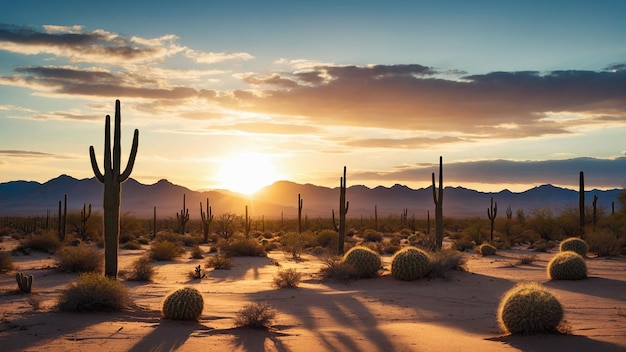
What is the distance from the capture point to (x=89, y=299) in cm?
1368

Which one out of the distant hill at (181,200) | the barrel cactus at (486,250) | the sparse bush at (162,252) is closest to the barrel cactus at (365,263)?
the sparse bush at (162,252)

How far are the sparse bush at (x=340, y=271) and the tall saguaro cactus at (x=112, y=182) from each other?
736cm

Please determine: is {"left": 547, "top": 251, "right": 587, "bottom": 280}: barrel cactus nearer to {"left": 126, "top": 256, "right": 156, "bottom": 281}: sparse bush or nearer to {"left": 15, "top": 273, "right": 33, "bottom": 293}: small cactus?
{"left": 126, "top": 256, "right": 156, "bottom": 281}: sparse bush


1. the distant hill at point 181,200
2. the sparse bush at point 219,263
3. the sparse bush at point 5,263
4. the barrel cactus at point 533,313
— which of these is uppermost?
the distant hill at point 181,200

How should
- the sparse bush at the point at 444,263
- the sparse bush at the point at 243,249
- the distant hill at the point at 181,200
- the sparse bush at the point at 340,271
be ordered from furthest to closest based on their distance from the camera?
the distant hill at the point at 181,200 → the sparse bush at the point at 243,249 → the sparse bush at the point at 340,271 → the sparse bush at the point at 444,263

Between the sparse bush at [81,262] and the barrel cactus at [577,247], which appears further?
the barrel cactus at [577,247]

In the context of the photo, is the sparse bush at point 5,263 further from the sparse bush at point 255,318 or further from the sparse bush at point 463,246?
the sparse bush at point 463,246

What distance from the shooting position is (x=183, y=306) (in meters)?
12.8

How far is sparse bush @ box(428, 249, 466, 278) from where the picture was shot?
67.6 feet

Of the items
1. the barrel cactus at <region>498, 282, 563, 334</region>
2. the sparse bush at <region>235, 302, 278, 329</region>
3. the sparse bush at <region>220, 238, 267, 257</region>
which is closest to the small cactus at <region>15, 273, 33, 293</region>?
the sparse bush at <region>235, 302, 278, 329</region>

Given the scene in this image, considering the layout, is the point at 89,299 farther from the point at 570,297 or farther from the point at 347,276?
the point at 570,297

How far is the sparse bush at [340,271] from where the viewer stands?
20.9 meters

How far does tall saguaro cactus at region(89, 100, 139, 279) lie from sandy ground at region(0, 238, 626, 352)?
1.37 metres

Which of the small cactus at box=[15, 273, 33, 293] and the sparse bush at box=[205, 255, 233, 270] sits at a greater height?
the small cactus at box=[15, 273, 33, 293]
